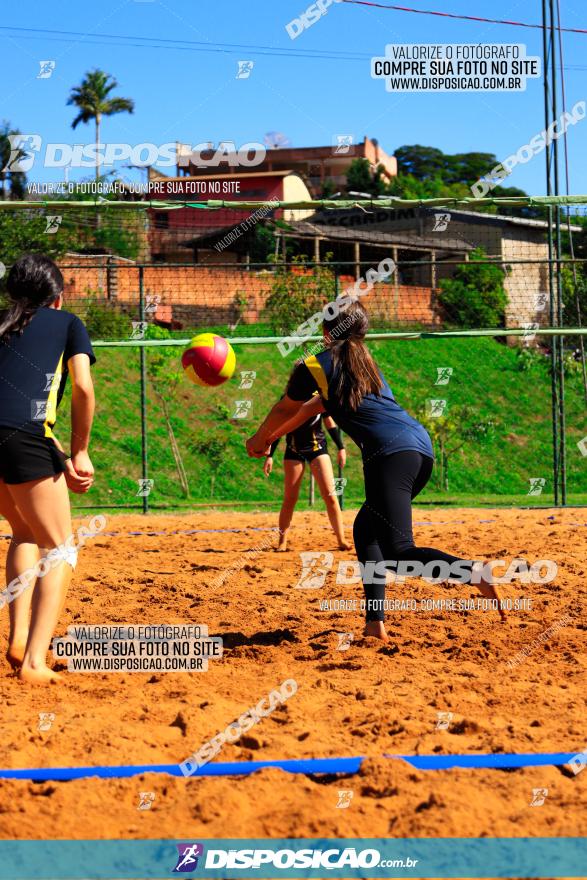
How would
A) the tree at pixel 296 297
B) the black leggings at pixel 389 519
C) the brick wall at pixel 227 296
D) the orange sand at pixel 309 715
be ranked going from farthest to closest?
1. the brick wall at pixel 227 296
2. the tree at pixel 296 297
3. the black leggings at pixel 389 519
4. the orange sand at pixel 309 715

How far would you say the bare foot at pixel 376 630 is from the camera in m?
5.66

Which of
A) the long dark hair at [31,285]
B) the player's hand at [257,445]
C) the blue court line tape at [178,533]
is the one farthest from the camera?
the blue court line tape at [178,533]

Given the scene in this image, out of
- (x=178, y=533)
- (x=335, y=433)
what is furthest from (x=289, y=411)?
(x=178, y=533)

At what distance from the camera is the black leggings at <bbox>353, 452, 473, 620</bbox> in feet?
17.5

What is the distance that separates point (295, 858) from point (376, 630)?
2837 millimetres

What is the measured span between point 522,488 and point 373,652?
47.7 ft

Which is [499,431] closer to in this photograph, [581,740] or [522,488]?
[522,488]

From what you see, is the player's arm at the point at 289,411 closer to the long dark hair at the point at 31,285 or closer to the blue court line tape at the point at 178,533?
the long dark hair at the point at 31,285

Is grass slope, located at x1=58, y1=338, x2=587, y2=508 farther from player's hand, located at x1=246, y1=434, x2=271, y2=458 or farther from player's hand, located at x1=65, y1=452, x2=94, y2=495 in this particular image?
player's hand, located at x1=65, y1=452, x2=94, y2=495

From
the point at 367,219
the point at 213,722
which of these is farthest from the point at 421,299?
the point at 367,219

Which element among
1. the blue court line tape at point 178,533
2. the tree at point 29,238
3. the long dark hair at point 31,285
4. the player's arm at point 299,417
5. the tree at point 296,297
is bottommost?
the blue court line tape at point 178,533

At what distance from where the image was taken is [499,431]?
2170 cm

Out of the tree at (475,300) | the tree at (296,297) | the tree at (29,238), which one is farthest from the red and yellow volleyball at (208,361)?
the tree at (29,238)

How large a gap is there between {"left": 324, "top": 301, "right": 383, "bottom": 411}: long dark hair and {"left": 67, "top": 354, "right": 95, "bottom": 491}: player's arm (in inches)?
58.3
